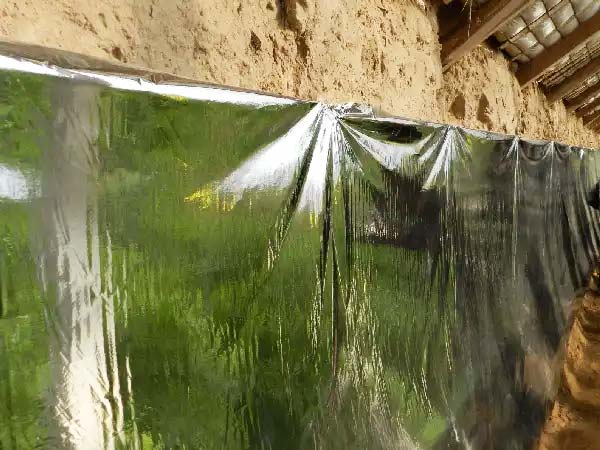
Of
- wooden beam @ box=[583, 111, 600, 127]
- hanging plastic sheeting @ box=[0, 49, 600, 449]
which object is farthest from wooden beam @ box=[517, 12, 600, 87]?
wooden beam @ box=[583, 111, 600, 127]

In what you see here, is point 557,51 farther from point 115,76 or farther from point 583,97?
point 115,76

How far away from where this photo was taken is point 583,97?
23.9 feet

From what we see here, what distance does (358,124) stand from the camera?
1514 mm

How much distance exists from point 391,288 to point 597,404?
2.73 metres

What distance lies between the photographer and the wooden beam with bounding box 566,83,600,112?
7172 millimetres

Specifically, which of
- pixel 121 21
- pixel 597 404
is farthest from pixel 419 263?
pixel 597 404

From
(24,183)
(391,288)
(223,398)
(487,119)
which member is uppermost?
(487,119)

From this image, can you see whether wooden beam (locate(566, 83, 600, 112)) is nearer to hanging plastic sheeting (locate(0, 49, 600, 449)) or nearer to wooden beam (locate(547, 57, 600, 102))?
wooden beam (locate(547, 57, 600, 102))

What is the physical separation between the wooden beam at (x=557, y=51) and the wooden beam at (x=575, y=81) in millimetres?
1444

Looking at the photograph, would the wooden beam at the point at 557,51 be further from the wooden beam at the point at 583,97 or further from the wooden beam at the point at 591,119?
the wooden beam at the point at 591,119

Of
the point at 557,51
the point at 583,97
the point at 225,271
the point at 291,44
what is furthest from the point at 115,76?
the point at 583,97

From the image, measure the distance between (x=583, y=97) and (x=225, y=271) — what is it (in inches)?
327

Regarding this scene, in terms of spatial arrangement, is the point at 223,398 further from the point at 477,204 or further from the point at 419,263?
the point at 477,204

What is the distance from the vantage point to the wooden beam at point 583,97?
7.17 meters
